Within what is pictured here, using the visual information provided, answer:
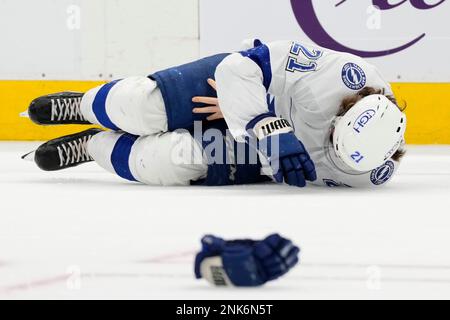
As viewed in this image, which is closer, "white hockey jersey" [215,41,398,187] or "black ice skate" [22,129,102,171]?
"white hockey jersey" [215,41,398,187]

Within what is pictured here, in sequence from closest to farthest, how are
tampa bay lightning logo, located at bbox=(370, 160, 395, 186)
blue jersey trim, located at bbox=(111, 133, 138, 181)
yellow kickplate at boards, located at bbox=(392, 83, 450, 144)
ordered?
tampa bay lightning logo, located at bbox=(370, 160, 395, 186) < blue jersey trim, located at bbox=(111, 133, 138, 181) < yellow kickplate at boards, located at bbox=(392, 83, 450, 144)

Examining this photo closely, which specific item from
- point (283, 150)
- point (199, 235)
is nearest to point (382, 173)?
point (283, 150)

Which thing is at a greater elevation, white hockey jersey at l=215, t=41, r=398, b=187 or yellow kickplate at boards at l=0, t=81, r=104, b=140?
white hockey jersey at l=215, t=41, r=398, b=187

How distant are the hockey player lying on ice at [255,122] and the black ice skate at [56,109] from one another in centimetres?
14

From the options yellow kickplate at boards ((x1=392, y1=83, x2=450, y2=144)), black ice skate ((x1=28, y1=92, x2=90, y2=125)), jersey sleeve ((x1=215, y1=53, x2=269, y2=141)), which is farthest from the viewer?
yellow kickplate at boards ((x1=392, y1=83, x2=450, y2=144))

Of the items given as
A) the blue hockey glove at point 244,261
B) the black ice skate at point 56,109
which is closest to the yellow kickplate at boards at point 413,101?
the black ice skate at point 56,109

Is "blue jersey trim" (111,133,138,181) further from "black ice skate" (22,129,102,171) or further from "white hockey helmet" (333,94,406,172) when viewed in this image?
"white hockey helmet" (333,94,406,172)

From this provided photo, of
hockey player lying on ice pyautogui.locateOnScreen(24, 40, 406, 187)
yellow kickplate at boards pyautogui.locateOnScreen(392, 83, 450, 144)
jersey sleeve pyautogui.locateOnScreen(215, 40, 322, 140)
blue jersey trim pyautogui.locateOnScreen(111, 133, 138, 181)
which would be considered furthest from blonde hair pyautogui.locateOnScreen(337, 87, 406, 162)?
yellow kickplate at boards pyautogui.locateOnScreen(392, 83, 450, 144)

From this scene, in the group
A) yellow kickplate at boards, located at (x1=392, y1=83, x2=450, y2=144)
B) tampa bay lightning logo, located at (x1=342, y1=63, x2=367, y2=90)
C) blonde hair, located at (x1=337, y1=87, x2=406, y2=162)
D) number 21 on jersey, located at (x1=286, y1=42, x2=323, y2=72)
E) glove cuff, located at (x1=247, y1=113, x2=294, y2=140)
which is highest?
Answer: number 21 on jersey, located at (x1=286, y1=42, x2=323, y2=72)

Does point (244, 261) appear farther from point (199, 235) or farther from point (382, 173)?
point (382, 173)

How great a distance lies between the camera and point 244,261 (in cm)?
150

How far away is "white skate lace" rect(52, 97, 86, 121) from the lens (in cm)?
342
